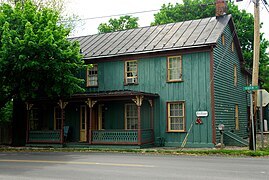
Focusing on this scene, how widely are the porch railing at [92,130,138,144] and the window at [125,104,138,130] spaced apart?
1.72 m

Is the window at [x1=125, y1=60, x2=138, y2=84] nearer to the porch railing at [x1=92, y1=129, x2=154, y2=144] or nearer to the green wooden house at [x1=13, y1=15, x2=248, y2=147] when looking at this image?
the green wooden house at [x1=13, y1=15, x2=248, y2=147]

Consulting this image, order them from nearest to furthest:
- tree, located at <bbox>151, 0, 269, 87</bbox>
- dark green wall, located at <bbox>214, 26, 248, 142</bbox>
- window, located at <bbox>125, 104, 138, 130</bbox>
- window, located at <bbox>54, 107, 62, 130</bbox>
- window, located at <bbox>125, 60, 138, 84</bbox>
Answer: dark green wall, located at <bbox>214, 26, 248, 142</bbox> < window, located at <bbox>125, 104, 138, 130</bbox> < window, located at <bbox>125, 60, 138, 84</bbox> < window, located at <bbox>54, 107, 62, 130</bbox> < tree, located at <bbox>151, 0, 269, 87</bbox>

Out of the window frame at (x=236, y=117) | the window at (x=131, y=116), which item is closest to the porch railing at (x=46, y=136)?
the window at (x=131, y=116)

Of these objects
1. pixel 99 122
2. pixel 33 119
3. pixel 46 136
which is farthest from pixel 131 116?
pixel 33 119

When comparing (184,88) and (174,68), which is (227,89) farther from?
(174,68)

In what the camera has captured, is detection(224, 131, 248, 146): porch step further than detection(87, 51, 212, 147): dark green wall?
Yes

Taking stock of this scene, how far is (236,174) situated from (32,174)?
5.87 meters

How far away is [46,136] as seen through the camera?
2234cm

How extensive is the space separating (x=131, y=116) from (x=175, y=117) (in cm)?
296

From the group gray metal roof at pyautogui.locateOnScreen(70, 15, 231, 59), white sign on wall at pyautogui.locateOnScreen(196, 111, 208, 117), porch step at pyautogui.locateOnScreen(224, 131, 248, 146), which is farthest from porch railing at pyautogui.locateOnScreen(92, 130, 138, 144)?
porch step at pyautogui.locateOnScreen(224, 131, 248, 146)

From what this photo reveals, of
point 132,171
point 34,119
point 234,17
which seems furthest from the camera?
point 234,17

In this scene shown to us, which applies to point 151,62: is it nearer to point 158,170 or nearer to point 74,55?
point 74,55

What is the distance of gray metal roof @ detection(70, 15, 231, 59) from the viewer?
2062 cm

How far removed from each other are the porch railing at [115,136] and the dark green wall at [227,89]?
484 centimetres
